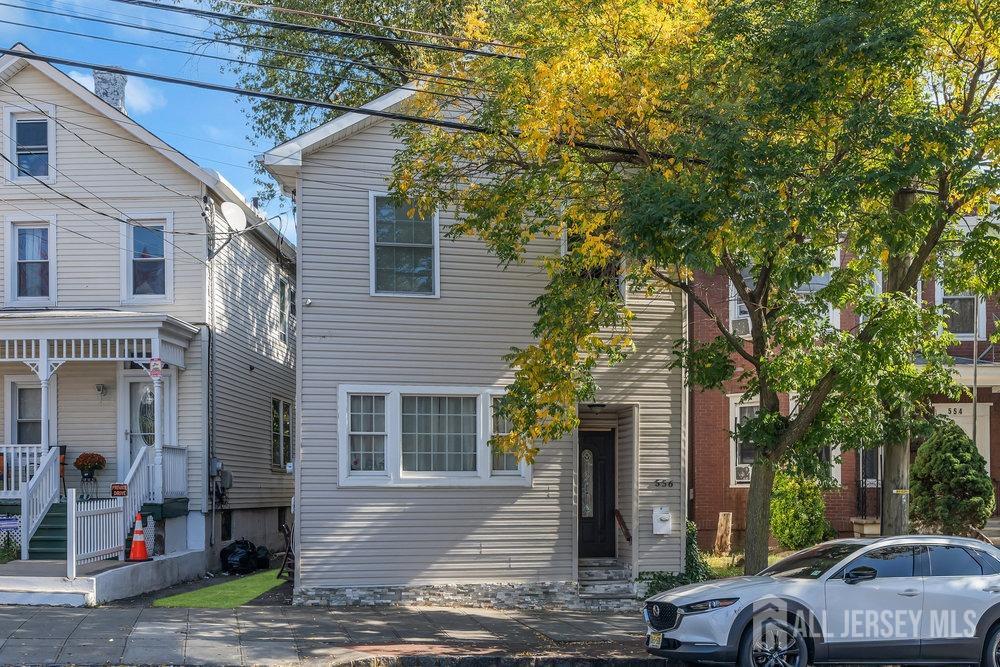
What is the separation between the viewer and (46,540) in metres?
17.0

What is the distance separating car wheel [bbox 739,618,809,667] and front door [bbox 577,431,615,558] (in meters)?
7.03

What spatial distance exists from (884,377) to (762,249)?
2.18 meters

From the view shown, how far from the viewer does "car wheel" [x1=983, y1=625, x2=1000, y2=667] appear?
37.2 ft

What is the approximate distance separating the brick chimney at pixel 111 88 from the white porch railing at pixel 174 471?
24.5ft

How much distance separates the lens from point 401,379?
1639 centimetres

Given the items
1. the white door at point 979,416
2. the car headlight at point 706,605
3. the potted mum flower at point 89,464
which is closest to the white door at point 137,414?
the potted mum flower at point 89,464

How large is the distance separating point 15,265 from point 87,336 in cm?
316

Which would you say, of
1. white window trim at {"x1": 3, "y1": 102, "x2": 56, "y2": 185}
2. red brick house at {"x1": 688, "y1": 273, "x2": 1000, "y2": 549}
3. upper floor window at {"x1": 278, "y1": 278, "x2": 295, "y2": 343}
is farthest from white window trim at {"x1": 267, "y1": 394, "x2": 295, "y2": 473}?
red brick house at {"x1": 688, "y1": 273, "x2": 1000, "y2": 549}

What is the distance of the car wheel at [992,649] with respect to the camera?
37.2ft

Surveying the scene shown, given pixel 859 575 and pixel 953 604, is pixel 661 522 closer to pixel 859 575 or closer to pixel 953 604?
pixel 859 575

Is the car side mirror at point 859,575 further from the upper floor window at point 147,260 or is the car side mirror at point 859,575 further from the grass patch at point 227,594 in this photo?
the upper floor window at point 147,260

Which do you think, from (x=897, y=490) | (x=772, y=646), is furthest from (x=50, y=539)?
(x=897, y=490)

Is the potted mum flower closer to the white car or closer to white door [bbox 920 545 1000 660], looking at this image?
the white car

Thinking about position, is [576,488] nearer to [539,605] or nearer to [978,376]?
[539,605]
